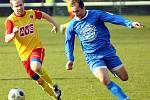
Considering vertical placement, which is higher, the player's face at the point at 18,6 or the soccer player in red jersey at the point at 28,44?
the player's face at the point at 18,6

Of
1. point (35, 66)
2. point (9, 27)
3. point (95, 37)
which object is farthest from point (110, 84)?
point (9, 27)

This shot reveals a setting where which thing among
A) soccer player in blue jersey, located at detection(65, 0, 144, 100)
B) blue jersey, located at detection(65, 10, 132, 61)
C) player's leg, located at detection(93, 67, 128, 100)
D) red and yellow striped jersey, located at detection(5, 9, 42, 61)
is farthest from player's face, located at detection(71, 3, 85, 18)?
red and yellow striped jersey, located at detection(5, 9, 42, 61)

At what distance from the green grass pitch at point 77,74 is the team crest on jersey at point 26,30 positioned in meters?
1.37

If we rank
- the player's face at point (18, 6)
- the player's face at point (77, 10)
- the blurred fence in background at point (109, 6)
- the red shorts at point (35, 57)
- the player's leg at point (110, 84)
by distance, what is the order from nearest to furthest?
the player's leg at point (110, 84) < the player's face at point (77, 10) < the player's face at point (18, 6) < the red shorts at point (35, 57) < the blurred fence in background at point (109, 6)

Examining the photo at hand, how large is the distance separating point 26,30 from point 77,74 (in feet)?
14.9

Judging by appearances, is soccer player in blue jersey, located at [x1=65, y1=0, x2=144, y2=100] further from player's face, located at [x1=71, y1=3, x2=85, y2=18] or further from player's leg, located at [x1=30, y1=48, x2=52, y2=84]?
player's leg, located at [x1=30, y1=48, x2=52, y2=84]

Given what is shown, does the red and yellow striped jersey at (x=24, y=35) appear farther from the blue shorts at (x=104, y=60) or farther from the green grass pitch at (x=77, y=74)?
the blue shorts at (x=104, y=60)

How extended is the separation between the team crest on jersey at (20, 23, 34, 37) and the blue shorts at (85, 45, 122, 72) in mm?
1562

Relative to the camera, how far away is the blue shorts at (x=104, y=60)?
955 cm

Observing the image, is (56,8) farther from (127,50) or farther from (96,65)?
(96,65)

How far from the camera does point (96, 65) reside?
31.2 ft

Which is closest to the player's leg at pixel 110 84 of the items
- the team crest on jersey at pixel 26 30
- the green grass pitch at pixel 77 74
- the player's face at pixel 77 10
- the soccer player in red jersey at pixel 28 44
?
the player's face at pixel 77 10

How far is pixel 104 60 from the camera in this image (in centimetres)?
965

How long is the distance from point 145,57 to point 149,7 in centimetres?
1902
